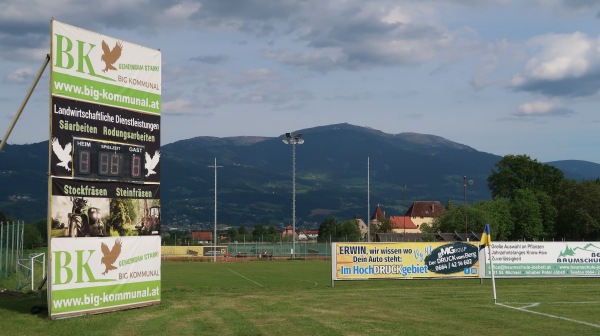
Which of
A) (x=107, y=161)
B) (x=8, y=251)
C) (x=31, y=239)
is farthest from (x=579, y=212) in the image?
(x=107, y=161)

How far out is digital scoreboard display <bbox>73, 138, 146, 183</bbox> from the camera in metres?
21.2

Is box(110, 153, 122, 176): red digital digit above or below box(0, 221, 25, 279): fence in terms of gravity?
above

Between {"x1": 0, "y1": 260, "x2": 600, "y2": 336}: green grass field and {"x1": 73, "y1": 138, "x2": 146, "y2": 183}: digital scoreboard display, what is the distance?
3926 mm

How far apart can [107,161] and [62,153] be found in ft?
5.30

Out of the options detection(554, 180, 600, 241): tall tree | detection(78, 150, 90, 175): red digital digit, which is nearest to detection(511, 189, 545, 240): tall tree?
detection(554, 180, 600, 241): tall tree

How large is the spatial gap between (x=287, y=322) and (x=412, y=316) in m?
3.71

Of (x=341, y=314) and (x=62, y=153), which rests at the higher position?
(x=62, y=153)

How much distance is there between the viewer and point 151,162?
944 inches

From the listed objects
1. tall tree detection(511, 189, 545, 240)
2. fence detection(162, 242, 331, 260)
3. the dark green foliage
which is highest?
tall tree detection(511, 189, 545, 240)

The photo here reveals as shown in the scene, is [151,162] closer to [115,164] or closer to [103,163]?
[115,164]

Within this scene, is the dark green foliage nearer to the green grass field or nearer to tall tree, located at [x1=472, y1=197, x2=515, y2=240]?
tall tree, located at [x1=472, y1=197, x2=515, y2=240]

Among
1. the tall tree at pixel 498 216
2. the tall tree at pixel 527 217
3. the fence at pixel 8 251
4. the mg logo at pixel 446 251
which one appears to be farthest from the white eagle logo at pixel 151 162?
the tall tree at pixel 527 217

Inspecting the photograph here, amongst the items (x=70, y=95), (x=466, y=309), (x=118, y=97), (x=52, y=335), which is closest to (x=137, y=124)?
(x=118, y=97)

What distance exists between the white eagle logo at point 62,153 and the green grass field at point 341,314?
13.5 feet
